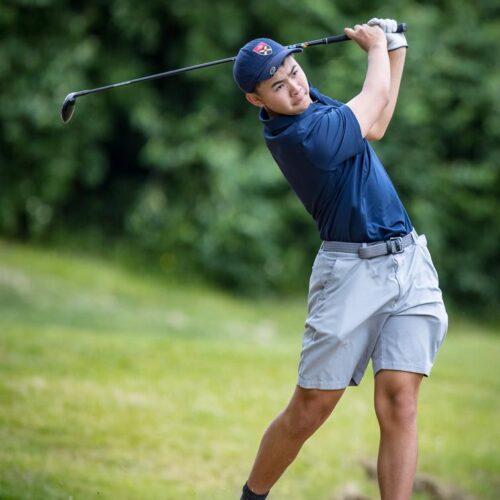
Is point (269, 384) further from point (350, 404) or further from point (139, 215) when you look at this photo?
point (139, 215)

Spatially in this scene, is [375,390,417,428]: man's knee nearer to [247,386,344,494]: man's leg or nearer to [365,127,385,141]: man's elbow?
[247,386,344,494]: man's leg

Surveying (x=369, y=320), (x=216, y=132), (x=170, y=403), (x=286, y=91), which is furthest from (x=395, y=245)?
(x=216, y=132)

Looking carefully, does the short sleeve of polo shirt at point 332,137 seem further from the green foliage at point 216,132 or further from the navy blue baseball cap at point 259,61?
the green foliage at point 216,132

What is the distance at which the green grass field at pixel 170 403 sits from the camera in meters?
5.33

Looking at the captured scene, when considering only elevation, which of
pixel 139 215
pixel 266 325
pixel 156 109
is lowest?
pixel 266 325

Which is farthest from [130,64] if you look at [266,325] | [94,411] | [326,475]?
[326,475]

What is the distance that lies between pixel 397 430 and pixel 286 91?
1.27m

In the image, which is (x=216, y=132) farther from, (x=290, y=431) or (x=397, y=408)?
(x=397, y=408)

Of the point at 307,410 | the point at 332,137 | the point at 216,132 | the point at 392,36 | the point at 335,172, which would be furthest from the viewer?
the point at 216,132

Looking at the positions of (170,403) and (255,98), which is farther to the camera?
(170,403)

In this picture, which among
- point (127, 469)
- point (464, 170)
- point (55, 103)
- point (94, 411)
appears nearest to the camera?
point (127, 469)

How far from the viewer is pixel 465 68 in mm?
12555

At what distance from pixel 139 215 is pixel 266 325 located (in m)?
2.37

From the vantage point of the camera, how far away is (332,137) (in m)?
3.56
